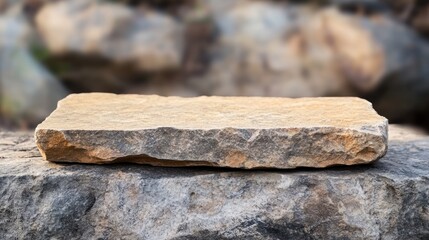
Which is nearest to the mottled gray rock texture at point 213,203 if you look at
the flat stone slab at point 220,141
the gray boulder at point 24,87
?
the flat stone slab at point 220,141

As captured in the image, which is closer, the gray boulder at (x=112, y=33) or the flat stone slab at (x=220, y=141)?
the flat stone slab at (x=220, y=141)

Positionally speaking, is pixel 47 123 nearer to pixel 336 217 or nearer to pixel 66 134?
pixel 66 134

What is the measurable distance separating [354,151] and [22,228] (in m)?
0.65

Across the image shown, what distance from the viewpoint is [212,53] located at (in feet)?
15.3

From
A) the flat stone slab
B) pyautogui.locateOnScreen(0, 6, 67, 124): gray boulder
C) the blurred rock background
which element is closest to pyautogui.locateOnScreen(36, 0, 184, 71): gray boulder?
the blurred rock background

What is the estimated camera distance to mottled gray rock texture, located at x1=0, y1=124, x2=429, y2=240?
1441 millimetres

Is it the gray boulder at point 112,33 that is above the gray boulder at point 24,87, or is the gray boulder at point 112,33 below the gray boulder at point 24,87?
above

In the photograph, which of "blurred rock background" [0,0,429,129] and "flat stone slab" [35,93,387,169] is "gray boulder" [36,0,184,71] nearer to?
"blurred rock background" [0,0,429,129]

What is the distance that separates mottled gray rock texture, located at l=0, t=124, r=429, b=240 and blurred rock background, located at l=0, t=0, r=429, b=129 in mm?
2886

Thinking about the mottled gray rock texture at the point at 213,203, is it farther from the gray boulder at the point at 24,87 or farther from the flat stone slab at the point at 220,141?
the gray boulder at the point at 24,87

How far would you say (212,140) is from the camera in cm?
142

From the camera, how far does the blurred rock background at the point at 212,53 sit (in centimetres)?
438

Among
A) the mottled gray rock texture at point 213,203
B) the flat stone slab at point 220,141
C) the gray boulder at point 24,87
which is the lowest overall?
the gray boulder at point 24,87

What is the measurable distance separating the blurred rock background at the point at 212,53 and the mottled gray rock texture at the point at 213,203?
9.47 ft
